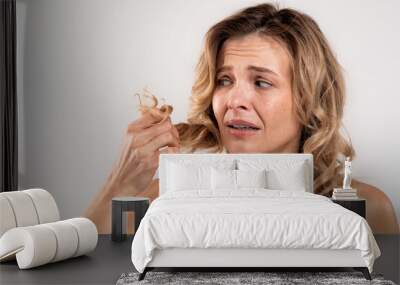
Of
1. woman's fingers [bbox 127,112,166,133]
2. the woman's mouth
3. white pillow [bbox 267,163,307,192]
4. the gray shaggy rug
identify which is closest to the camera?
the gray shaggy rug

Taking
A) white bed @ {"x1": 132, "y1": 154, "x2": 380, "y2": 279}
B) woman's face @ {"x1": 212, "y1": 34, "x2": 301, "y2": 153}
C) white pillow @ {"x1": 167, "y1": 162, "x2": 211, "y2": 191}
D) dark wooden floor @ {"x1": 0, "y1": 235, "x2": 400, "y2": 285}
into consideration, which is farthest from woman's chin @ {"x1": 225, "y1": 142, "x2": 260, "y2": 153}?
white bed @ {"x1": 132, "y1": 154, "x2": 380, "y2": 279}

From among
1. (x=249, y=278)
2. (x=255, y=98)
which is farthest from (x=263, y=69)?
(x=249, y=278)

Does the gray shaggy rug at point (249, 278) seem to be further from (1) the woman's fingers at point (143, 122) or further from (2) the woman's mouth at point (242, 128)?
(1) the woman's fingers at point (143, 122)

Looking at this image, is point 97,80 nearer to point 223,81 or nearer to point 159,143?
point 159,143

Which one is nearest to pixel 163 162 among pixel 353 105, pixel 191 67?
pixel 191 67

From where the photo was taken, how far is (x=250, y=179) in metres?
6.41

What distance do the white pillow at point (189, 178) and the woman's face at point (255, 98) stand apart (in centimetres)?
74

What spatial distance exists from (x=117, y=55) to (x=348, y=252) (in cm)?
360

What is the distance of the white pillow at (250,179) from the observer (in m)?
6.40

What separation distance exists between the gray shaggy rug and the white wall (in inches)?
94.5

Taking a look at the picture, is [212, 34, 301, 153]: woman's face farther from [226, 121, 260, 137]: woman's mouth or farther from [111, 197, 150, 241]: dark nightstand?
[111, 197, 150, 241]: dark nightstand

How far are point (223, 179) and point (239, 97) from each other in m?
1.02

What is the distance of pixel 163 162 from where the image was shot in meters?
6.88

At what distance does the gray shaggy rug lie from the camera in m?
4.82
